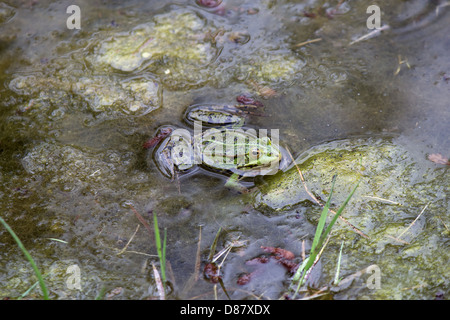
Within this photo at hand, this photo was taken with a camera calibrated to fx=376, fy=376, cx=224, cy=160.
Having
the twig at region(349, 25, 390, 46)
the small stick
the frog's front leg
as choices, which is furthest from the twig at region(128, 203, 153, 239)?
the twig at region(349, 25, 390, 46)

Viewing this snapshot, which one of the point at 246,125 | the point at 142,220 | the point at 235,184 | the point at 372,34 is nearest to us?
→ the point at 142,220

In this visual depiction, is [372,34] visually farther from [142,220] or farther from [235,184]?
[142,220]

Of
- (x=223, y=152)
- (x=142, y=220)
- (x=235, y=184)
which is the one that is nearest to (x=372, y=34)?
(x=223, y=152)

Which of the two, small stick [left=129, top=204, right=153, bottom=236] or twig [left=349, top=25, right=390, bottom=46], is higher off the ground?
twig [left=349, top=25, right=390, bottom=46]

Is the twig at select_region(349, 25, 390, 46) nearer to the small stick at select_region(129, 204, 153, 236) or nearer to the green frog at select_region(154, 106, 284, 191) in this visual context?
the green frog at select_region(154, 106, 284, 191)

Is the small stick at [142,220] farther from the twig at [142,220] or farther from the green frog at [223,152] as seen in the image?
the green frog at [223,152]
